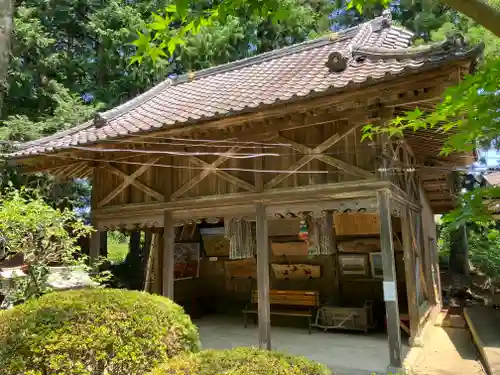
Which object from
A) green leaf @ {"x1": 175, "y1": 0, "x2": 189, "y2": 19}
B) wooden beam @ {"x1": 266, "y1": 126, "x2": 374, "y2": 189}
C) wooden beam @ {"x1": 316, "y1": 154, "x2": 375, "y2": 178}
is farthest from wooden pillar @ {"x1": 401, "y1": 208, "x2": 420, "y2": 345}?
green leaf @ {"x1": 175, "y1": 0, "x2": 189, "y2": 19}

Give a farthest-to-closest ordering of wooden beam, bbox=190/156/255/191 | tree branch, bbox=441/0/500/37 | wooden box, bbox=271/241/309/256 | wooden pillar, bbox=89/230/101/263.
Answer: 1. wooden box, bbox=271/241/309/256
2. wooden pillar, bbox=89/230/101/263
3. wooden beam, bbox=190/156/255/191
4. tree branch, bbox=441/0/500/37

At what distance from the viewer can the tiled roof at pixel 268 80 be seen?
6.11 meters

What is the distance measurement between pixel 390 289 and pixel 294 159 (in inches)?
112

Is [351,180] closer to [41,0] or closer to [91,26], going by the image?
[91,26]

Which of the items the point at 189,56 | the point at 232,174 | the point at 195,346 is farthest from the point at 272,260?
the point at 189,56

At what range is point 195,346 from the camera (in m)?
4.34

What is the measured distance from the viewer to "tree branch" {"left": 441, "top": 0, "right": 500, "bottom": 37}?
6.26ft

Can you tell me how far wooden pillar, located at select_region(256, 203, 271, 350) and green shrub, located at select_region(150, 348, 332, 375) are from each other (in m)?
3.95

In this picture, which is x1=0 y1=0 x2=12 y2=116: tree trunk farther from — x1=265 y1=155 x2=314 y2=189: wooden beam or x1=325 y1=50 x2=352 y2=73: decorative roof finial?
x1=325 y1=50 x2=352 y2=73: decorative roof finial

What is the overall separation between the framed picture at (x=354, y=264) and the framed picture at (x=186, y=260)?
4709mm

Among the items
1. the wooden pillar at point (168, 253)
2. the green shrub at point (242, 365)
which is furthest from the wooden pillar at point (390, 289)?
the wooden pillar at point (168, 253)

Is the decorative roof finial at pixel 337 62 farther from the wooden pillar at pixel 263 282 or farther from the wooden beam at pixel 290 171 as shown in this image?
the wooden pillar at pixel 263 282

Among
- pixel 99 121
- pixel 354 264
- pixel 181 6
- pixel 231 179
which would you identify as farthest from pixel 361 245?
pixel 181 6

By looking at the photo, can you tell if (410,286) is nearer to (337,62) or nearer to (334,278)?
(334,278)
